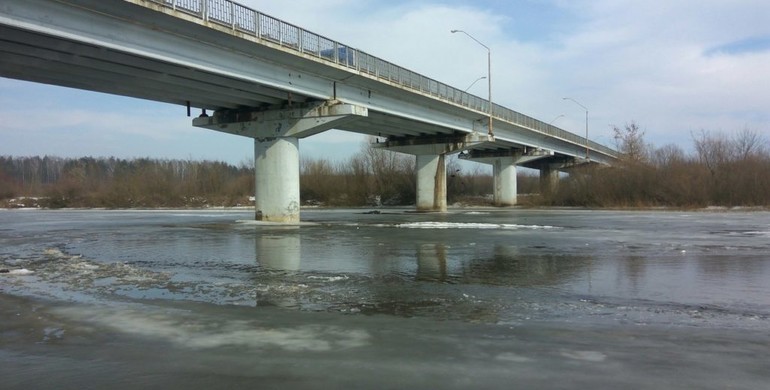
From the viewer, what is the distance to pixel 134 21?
20.0 meters

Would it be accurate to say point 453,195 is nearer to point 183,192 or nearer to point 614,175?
point 614,175

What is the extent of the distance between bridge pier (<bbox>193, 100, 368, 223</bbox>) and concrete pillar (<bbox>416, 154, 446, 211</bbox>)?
20.1 meters

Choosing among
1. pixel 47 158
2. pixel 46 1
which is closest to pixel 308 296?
pixel 46 1

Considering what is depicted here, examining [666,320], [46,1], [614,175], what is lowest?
[666,320]

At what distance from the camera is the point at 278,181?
Answer: 30688mm

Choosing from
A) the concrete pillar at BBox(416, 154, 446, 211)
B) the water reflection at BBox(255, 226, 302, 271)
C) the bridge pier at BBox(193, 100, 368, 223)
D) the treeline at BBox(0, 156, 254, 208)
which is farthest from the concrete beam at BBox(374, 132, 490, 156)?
the treeline at BBox(0, 156, 254, 208)

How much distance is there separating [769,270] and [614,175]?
53.3 m

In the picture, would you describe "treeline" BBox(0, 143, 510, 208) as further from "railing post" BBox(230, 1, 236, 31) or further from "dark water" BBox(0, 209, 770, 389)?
"dark water" BBox(0, 209, 770, 389)

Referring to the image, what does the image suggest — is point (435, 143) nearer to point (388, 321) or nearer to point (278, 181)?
point (278, 181)

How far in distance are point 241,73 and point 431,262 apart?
1611 centimetres

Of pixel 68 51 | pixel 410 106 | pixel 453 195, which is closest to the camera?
pixel 68 51

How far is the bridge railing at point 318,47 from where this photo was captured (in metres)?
22.4

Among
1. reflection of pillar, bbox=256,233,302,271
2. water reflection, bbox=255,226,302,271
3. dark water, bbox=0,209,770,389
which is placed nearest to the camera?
dark water, bbox=0,209,770,389

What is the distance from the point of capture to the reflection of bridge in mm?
18953
